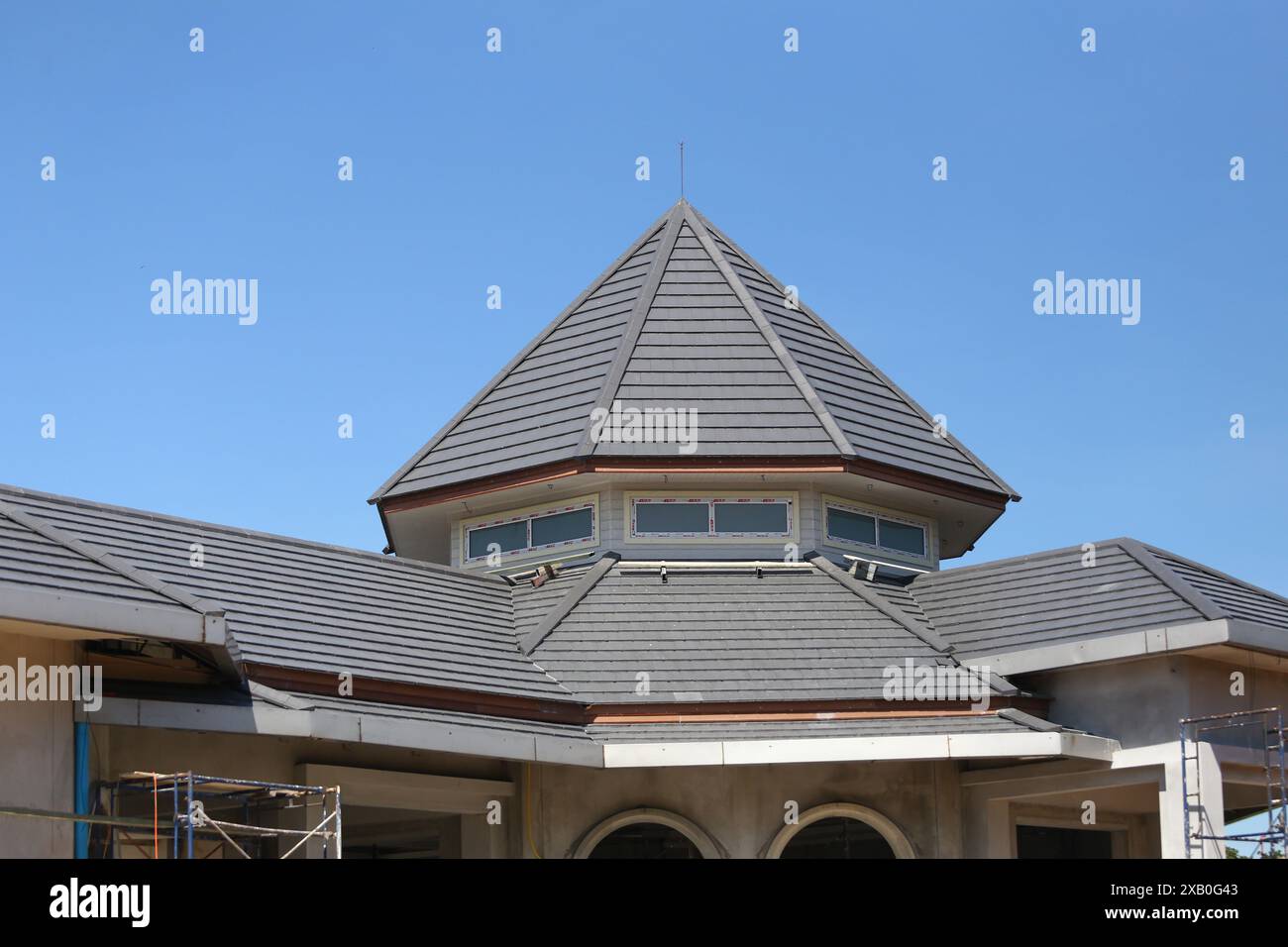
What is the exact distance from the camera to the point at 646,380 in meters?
24.3

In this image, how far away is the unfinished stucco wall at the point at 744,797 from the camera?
19.8 m

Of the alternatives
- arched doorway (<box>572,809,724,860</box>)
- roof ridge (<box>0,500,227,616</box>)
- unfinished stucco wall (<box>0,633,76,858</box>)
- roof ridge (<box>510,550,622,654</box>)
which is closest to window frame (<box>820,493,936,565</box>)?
roof ridge (<box>510,550,622,654</box>)

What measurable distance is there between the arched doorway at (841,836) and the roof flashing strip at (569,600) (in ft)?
12.1

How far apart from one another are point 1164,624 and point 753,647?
15.2ft

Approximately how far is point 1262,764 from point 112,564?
12.4 meters

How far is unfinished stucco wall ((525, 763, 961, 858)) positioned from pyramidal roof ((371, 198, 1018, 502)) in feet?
14.6

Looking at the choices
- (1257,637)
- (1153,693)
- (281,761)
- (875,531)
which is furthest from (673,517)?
(1257,637)

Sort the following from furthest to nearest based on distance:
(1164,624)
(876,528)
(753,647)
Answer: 1. (876,528)
2. (753,647)
3. (1164,624)

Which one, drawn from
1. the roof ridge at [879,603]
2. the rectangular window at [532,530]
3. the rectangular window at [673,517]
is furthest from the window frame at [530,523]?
the roof ridge at [879,603]

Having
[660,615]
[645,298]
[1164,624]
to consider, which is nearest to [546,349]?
[645,298]

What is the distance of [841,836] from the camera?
2044cm

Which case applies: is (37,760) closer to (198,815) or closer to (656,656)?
(198,815)

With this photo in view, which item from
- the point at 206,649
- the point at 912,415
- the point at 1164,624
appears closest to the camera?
the point at 206,649
